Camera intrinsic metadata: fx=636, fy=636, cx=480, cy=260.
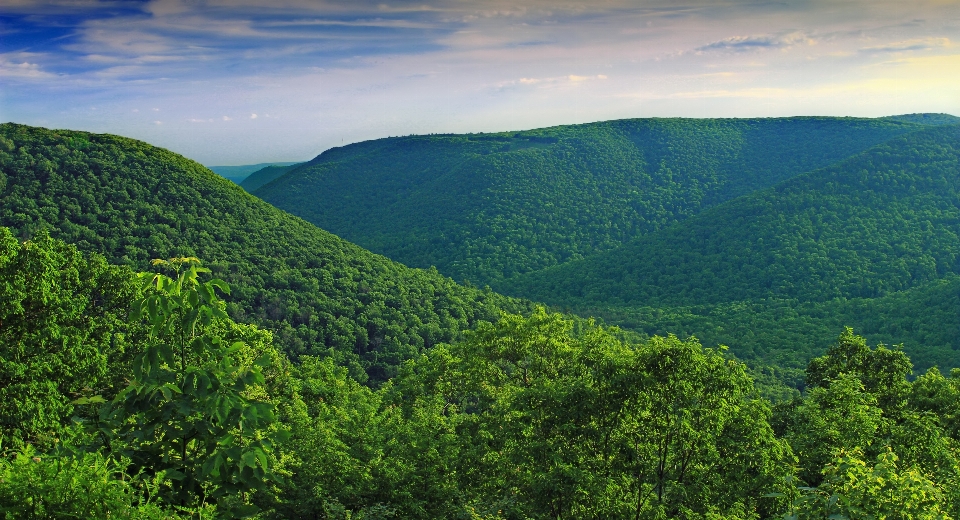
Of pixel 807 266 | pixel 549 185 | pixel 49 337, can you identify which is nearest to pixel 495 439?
pixel 49 337

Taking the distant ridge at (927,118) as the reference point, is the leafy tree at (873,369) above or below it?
below

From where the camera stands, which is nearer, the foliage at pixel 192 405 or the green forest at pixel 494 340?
the foliage at pixel 192 405

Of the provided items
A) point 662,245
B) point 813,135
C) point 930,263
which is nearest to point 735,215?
point 662,245

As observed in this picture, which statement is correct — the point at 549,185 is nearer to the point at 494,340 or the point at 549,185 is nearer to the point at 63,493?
the point at 494,340

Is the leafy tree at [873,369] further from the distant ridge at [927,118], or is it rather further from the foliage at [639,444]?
the distant ridge at [927,118]

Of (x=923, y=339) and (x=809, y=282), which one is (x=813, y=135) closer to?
(x=809, y=282)

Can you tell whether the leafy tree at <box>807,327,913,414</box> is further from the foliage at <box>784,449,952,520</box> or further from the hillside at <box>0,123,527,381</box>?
the hillside at <box>0,123,527,381</box>

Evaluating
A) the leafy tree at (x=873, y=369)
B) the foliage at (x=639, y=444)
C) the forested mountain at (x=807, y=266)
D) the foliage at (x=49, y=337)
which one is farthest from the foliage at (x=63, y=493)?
the forested mountain at (x=807, y=266)
